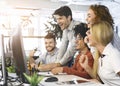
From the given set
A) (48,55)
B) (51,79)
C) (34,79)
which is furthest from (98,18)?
(34,79)

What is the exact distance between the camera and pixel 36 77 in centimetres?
269

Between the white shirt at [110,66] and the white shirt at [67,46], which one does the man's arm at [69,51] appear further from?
the white shirt at [110,66]

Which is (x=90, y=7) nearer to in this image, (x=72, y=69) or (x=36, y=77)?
(x=72, y=69)

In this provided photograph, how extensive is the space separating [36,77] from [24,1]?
2.77ft

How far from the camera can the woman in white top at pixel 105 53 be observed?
272 centimetres

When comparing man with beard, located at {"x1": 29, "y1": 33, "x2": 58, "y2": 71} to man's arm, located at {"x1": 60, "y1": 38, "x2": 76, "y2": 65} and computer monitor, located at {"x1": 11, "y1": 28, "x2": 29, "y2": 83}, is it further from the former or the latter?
computer monitor, located at {"x1": 11, "y1": 28, "x2": 29, "y2": 83}

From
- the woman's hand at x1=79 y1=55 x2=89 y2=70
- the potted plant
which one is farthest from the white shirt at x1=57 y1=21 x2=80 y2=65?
the potted plant

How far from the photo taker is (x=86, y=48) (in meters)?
2.84

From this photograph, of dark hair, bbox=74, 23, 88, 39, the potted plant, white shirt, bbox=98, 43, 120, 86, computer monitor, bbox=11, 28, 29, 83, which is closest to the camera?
computer monitor, bbox=11, 28, 29, 83

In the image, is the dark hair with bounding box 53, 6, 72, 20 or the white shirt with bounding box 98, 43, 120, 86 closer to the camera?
the white shirt with bounding box 98, 43, 120, 86

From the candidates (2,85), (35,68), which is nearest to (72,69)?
(35,68)

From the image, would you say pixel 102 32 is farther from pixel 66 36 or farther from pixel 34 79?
pixel 34 79

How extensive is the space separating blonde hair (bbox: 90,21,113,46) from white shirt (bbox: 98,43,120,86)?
0.07m

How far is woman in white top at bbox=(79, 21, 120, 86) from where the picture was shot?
2725mm
